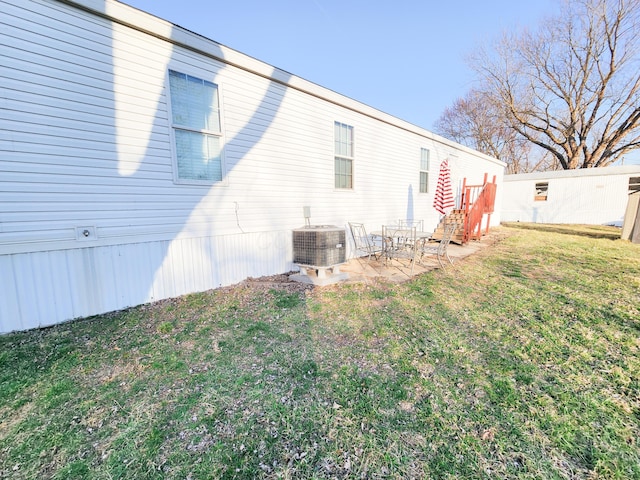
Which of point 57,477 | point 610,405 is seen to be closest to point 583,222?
point 610,405

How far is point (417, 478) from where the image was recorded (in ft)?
4.85

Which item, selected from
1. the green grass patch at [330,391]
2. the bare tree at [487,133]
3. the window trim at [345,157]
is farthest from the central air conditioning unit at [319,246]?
the bare tree at [487,133]

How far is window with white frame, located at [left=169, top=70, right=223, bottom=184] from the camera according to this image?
4.01 m

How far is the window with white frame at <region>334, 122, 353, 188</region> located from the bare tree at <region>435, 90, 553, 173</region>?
19.0 metres

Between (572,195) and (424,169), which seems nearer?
(424,169)

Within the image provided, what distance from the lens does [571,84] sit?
58.4ft

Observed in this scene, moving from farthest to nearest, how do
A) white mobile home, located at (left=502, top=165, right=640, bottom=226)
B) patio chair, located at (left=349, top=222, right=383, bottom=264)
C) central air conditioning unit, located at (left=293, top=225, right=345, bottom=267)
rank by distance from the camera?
white mobile home, located at (left=502, top=165, right=640, bottom=226) → patio chair, located at (left=349, top=222, right=383, bottom=264) → central air conditioning unit, located at (left=293, top=225, right=345, bottom=267)

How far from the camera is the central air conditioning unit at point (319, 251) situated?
4.84 m

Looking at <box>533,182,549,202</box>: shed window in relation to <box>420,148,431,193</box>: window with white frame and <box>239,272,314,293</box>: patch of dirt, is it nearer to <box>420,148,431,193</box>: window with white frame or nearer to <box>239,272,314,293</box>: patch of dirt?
<box>420,148,431,193</box>: window with white frame

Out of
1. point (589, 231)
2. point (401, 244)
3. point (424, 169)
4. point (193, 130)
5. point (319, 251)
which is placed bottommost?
point (589, 231)

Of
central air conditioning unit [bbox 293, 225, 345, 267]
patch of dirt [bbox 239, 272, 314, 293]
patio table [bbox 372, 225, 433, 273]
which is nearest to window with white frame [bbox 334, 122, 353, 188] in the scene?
patio table [bbox 372, 225, 433, 273]

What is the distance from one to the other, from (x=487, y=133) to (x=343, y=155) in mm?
22823

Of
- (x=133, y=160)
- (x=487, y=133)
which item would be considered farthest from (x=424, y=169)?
(x=487, y=133)

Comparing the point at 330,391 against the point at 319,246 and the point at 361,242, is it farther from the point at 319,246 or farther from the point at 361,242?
the point at 361,242
